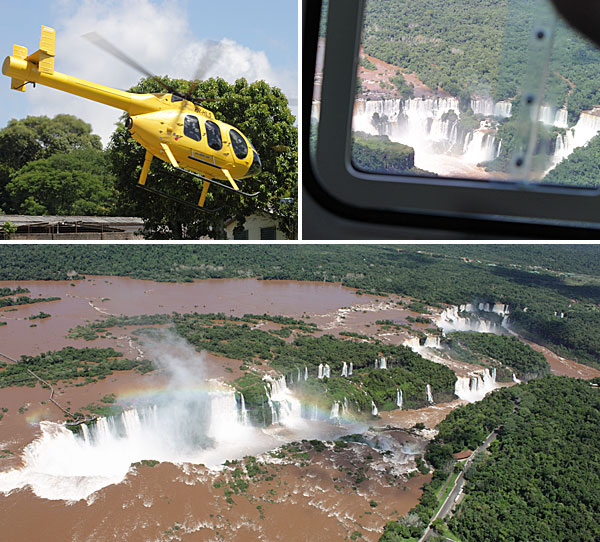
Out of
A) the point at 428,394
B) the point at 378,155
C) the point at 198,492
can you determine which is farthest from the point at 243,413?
the point at 378,155

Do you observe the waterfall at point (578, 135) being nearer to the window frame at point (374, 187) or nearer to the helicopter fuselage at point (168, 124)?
the window frame at point (374, 187)

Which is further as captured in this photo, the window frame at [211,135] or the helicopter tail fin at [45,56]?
the window frame at [211,135]

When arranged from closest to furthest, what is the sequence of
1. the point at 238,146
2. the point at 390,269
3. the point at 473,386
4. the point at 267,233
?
the point at 238,146
the point at 267,233
the point at 473,386
the point at 390,269

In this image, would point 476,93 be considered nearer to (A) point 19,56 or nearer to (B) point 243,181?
(A) point 19,56

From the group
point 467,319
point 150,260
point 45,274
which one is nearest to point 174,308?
point 150,260

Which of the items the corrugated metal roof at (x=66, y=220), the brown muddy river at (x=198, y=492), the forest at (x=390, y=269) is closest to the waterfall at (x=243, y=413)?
the brown muddy river at (x=198, y=492)

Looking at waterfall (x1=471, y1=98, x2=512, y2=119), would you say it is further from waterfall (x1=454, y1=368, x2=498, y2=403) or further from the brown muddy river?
waterfall (x1=454, y1=368, x2=498, y2=403)

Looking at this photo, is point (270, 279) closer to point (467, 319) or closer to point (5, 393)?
point (467, 319)
